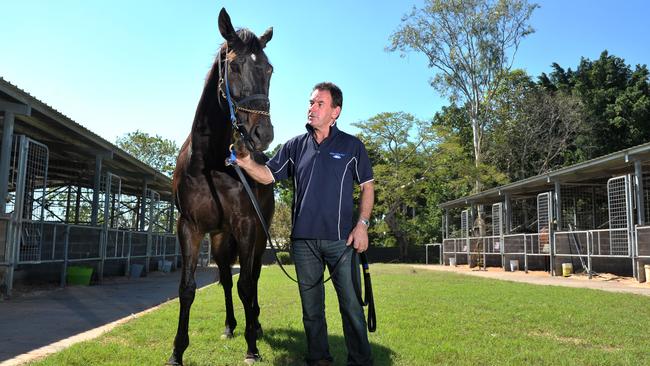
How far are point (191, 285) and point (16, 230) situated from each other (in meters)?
5.40

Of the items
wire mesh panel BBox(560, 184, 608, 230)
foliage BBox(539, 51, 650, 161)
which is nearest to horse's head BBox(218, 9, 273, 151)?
wire mesh panel BBox(560, 184, 608, 230)

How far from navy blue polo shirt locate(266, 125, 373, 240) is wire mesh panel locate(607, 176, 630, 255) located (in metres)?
11.4

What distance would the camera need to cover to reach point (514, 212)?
2670 cm

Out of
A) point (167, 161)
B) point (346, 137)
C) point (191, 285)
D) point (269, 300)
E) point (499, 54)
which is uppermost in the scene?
point (499, 54)

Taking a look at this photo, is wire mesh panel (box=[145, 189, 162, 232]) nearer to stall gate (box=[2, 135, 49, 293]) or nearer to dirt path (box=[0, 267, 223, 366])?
dirt path (box=[0, 267, 223, 366])

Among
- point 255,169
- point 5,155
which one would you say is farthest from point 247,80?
point 5,155

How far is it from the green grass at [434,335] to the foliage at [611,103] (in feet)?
83.9

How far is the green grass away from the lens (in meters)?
3.55

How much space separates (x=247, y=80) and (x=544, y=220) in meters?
15.5

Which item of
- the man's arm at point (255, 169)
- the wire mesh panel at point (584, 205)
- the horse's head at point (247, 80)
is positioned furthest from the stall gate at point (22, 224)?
the wire mesh panel at point (584, 205)

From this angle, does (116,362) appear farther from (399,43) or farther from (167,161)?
(167,161)

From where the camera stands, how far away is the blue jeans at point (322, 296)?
2920mm

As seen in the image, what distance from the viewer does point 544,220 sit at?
54.5 ft

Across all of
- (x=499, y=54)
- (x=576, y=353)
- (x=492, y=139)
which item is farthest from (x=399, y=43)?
(x=576, y=353)
